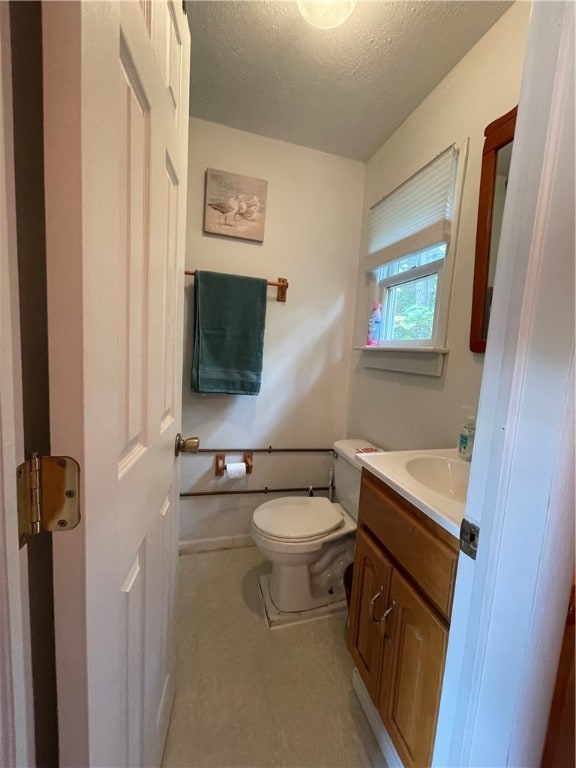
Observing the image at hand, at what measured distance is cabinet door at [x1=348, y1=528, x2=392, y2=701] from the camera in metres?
1.03

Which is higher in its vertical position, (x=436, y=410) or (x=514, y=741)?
(x=436, y=410)

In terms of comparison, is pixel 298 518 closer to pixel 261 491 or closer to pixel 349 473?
pixel 349 473

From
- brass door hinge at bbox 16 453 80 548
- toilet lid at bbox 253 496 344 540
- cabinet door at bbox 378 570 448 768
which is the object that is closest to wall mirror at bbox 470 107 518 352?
cabinet door at bbox 378 570 448 768

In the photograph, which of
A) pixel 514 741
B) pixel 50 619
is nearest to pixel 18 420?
pixel 50 619

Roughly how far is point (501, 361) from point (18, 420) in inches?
27.0

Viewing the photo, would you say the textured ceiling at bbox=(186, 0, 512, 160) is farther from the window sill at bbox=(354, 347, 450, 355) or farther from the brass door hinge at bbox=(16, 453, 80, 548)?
the brass door hinge at bbox=(16, 453, 80, 548)

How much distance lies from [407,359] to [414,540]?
90 centimetres

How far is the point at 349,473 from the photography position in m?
1.72

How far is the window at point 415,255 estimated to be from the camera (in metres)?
1.38

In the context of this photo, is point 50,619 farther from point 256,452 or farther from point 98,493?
point 256,452

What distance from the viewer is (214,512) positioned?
6.68ft

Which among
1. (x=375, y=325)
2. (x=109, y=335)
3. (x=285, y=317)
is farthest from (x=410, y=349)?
(x=109, y=335)

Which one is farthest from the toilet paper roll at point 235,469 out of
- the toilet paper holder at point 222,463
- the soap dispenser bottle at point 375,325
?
the soap dispenser bottle at point 375,325

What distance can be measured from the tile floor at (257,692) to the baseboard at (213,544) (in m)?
0.32
